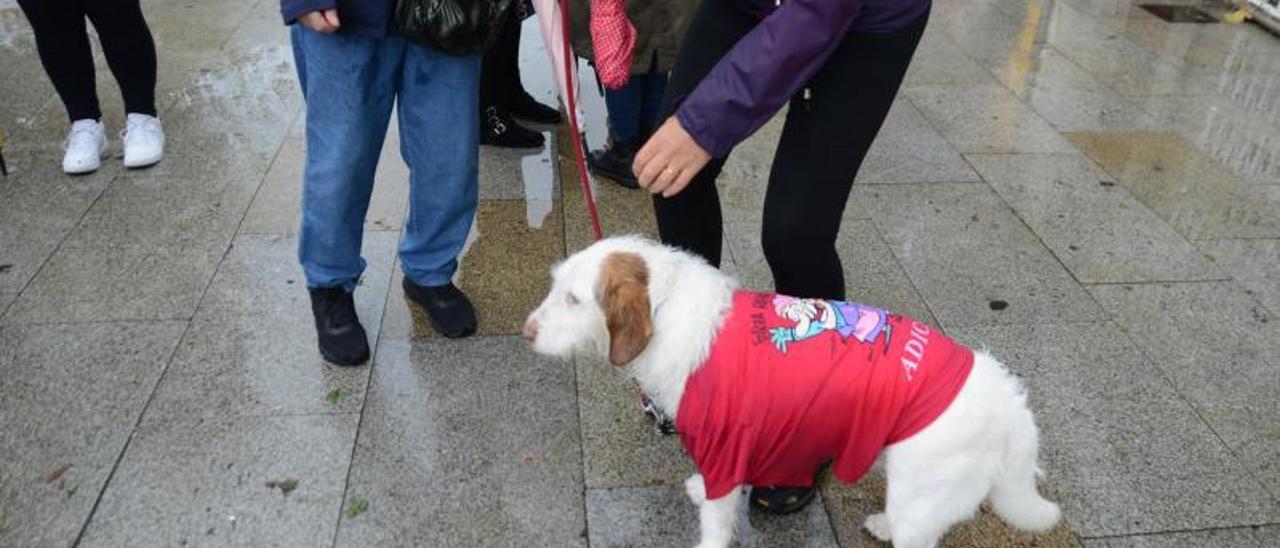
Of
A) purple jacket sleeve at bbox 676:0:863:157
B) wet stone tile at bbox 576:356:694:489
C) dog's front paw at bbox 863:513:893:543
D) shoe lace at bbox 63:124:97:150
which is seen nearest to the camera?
purple jacket sleeve at bbox 676:0:863:157

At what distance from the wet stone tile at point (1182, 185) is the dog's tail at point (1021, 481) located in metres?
2.52

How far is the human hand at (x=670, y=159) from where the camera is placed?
201 cm

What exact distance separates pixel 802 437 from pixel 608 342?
52 cm

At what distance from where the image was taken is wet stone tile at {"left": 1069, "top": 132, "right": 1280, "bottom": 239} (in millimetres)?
4145

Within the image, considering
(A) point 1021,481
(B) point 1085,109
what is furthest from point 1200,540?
(B) point 1085,109

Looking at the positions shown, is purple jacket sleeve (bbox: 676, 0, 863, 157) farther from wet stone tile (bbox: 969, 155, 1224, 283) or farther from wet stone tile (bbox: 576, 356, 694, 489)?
wet stone tile (bbox: 969, 155, 1224, 283)

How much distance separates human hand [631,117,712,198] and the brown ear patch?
206mm

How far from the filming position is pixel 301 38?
108 inches

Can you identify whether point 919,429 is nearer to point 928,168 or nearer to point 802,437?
point 802,437

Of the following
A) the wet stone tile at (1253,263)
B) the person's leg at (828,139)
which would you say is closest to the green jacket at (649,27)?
the person's leg at (828,139)

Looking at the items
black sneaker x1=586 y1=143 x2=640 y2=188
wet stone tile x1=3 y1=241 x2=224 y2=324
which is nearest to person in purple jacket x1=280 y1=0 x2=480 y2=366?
wet stone tile x1=3 y1=241 x2=224 y2=324

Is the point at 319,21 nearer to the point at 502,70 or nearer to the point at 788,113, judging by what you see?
the point at 788,113

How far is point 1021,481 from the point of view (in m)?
2.12

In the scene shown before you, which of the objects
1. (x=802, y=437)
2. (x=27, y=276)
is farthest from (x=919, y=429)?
(x=27, y=276)
